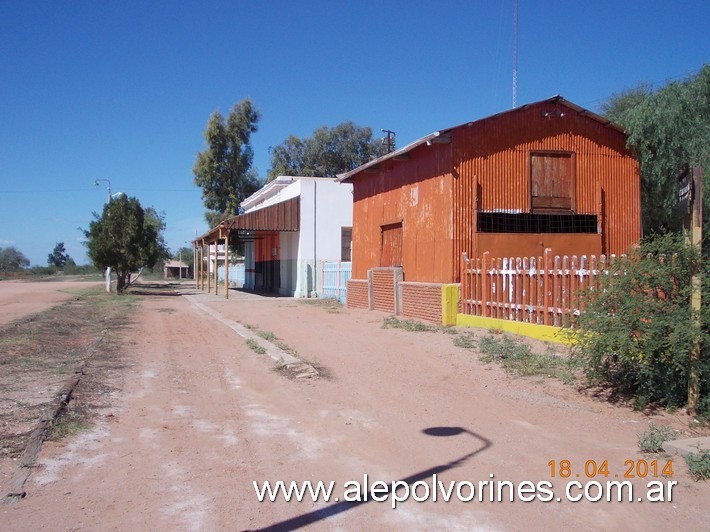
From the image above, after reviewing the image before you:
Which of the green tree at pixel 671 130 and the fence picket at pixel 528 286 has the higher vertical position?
the green tree at pixel 671 130

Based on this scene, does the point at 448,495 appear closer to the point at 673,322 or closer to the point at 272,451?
the point at 272,451

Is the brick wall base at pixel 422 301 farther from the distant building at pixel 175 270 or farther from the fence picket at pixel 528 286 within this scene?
the distant building at pixel 175 270

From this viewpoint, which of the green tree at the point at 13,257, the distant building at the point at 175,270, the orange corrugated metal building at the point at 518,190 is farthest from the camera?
the green tree at the point at 13,257

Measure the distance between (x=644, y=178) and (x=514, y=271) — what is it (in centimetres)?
788

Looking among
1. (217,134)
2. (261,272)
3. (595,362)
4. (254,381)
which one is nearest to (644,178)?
(595,362)

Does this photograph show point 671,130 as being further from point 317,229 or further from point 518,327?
point 317,229

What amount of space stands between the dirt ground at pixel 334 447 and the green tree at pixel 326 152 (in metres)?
41.6

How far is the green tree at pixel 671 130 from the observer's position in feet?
52.5

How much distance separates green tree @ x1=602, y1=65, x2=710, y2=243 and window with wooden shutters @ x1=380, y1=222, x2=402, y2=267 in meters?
6.64

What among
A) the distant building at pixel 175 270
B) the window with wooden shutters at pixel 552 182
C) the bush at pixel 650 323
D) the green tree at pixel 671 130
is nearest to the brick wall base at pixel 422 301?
the window with wooden shutters at pixel 552 182

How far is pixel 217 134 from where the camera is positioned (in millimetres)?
→ 45781

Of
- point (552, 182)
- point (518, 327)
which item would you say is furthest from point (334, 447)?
point (552, 182)

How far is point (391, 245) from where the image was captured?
1839 cm

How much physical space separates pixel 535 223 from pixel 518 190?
3.10 feet
